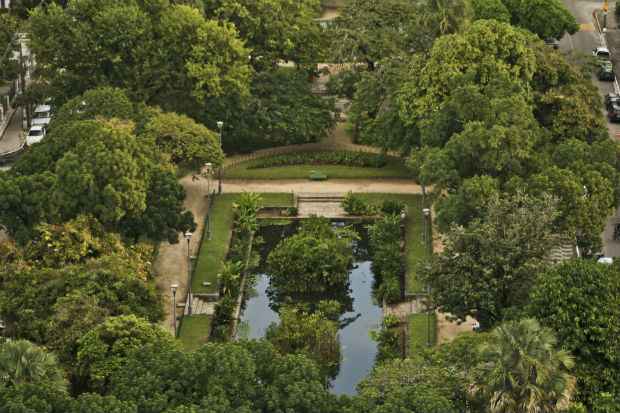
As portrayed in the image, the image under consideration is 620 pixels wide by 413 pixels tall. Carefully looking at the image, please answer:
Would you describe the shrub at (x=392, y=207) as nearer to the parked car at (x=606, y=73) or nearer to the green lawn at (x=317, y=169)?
the green lawn at (x=317, y=169)

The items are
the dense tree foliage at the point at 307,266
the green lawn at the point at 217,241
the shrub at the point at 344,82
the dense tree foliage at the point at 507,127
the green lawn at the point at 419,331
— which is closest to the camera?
the green lawn at the point at 419,331

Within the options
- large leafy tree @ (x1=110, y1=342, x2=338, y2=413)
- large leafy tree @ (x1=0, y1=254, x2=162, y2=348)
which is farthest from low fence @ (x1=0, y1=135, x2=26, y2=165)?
large leafy tree @ (x1=110, y1=342, x2=338, y2=413)

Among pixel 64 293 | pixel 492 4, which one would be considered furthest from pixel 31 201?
pixel 492 4

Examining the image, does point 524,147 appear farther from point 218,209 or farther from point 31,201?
point 31,201

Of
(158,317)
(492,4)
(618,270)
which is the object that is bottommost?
(158,317)

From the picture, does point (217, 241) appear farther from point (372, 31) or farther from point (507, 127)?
point (372, 31)

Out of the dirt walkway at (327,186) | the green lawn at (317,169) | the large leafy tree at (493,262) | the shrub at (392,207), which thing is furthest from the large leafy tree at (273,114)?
the large leafy tree at (493,262)
